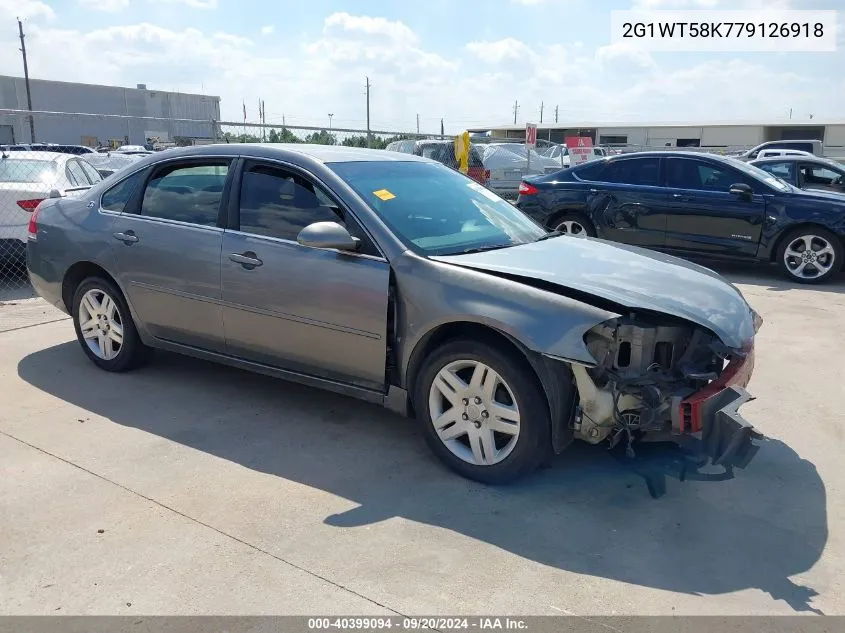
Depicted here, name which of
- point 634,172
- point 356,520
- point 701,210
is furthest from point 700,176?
point 356,520

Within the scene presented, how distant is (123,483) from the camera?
371 centimetres

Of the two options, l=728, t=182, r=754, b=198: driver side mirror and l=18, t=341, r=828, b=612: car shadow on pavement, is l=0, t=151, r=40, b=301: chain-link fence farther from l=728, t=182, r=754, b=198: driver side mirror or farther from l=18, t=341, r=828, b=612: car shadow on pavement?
l=728, t=182, r=754, b=198: driver side mirror

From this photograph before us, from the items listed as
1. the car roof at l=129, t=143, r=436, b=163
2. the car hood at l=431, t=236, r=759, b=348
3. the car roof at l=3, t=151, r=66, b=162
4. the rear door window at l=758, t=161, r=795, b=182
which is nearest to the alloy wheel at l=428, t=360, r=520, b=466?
the car hood at l=431, t=236, r=759, b=348

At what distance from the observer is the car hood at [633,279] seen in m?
3.53

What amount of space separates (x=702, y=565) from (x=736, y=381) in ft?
3.25

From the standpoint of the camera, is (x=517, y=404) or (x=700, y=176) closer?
(x=517, y=404)

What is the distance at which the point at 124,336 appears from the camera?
17.1ft

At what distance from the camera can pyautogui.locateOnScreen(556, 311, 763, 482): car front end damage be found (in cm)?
335

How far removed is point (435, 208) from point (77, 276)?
2.91 meters

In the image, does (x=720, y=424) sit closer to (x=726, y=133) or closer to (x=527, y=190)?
(x=527, y=190)

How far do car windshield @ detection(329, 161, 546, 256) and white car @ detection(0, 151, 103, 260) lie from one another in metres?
4.59
